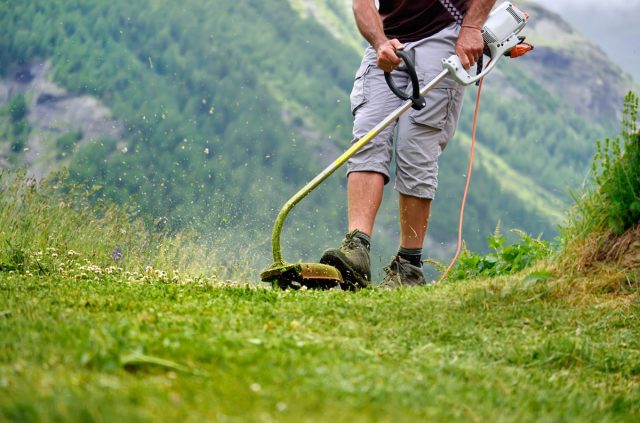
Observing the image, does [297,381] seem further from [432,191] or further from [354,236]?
[432,191]

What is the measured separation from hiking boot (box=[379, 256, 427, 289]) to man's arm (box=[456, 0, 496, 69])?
3.95 ft

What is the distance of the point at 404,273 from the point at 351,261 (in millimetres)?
576

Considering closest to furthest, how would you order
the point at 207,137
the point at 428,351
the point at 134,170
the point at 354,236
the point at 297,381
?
the point at 297,381 < the point at 428,351 < the point at 354,236 < the point at 134,170 < the point at 207,137

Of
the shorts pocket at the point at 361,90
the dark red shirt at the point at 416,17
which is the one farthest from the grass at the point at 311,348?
the dark red shirt at the point at 416,17

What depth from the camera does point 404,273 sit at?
5035 mm

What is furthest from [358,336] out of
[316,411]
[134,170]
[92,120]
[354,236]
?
[92,120]

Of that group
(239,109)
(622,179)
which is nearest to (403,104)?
(622,179)

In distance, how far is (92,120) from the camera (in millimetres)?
87875

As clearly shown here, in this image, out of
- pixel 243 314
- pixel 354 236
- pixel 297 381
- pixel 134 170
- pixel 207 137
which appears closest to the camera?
pixel 297 381

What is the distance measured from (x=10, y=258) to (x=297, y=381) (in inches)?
126

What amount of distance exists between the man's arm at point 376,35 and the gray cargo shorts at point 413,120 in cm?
27

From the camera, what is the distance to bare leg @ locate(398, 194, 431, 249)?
16.5ft

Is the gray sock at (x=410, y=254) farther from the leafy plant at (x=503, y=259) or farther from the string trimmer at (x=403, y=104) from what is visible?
the string trimmer at (x=403, y=104)

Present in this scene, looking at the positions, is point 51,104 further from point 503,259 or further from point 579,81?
point 579,81
